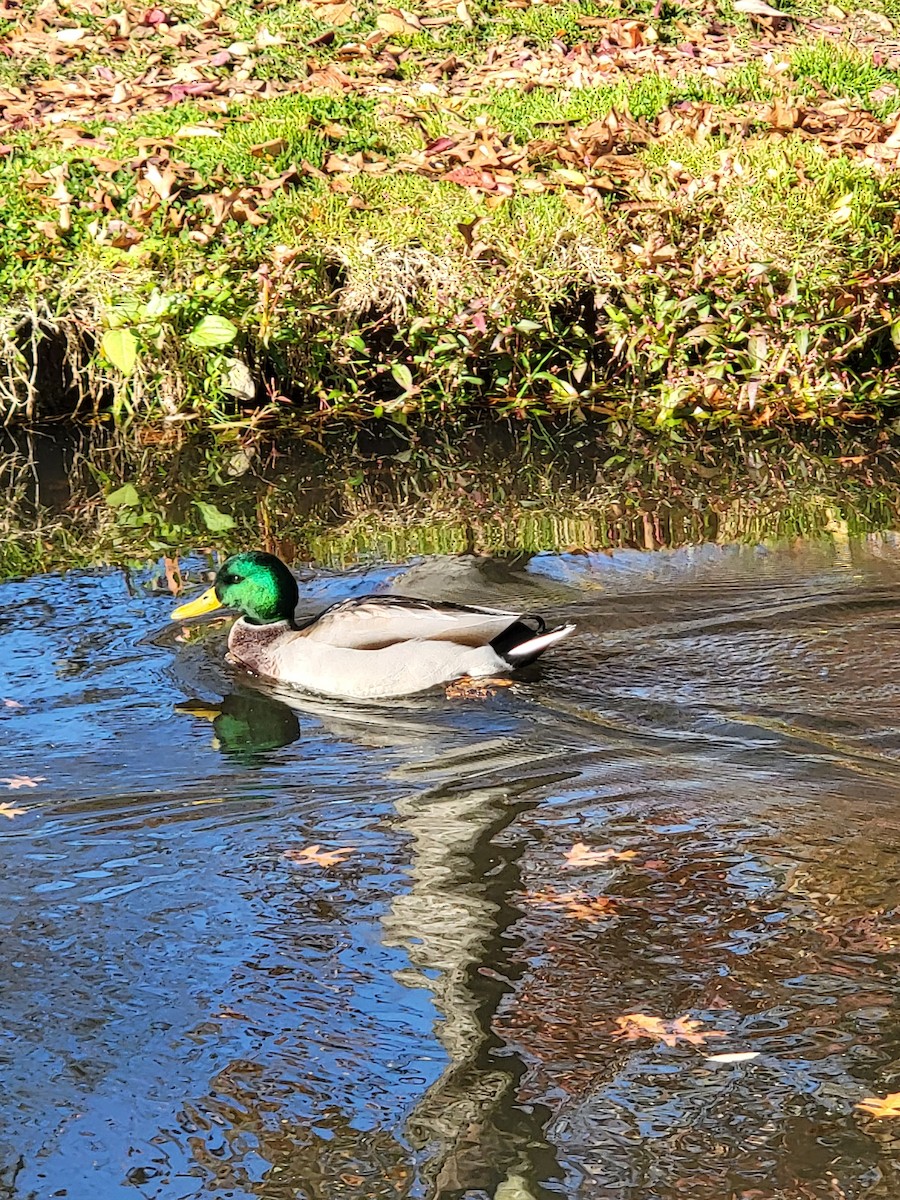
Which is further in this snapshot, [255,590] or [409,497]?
[409,497]

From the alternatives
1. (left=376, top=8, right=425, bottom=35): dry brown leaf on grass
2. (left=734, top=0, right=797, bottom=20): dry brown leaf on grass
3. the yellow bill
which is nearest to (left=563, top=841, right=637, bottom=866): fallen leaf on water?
the yellow bill

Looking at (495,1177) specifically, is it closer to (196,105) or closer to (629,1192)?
(629,1192)

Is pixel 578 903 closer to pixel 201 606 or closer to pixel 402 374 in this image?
pixel 201 606

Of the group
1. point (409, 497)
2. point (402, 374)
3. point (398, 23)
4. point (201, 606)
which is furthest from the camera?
point (398, 23)

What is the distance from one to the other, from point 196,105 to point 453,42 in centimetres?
195

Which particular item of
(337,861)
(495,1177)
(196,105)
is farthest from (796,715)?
(196,105)

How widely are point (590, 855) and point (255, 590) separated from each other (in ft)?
6.93

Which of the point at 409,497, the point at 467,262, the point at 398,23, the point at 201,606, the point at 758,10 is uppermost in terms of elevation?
the point at 398,23

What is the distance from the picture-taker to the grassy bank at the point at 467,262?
28.8 feet

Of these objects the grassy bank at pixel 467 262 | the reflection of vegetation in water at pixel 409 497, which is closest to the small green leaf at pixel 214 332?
the grassy bank at pixel 467 262

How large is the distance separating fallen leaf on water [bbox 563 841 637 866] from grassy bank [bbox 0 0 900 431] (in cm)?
448

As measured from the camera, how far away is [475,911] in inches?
175

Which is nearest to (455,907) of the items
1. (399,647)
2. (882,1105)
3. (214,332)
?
(882,1105)

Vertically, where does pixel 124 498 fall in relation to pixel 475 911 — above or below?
above
